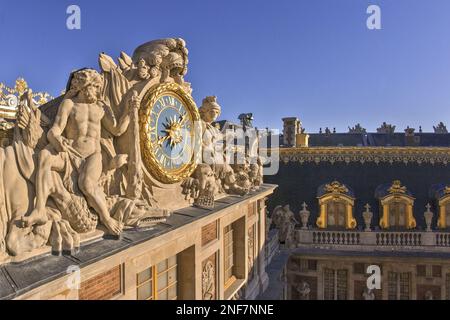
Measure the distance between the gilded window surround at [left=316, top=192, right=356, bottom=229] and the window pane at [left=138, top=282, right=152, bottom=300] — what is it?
18.9 meters

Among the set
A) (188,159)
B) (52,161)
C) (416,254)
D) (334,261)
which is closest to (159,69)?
(188,159)

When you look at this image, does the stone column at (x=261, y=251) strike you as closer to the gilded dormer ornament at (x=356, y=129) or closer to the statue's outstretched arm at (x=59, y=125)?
the statue's outstretched arm at (x=59, y=125)

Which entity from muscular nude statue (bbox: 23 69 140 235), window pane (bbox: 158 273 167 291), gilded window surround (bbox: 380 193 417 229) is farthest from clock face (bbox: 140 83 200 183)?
gilded window surround (bbox: 380 193 417 229)

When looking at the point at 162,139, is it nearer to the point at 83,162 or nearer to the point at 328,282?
the point at 83,162

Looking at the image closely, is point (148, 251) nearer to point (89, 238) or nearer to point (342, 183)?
point (89, 238)

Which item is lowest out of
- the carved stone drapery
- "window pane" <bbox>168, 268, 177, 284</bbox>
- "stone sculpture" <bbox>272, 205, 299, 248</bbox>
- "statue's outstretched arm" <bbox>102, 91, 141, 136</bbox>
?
"stone sculpture" <bbox>272, 205, 299, 248</bbox>

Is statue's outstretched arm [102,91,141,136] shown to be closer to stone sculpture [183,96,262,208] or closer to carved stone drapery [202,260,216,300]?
stone sculpture [183,96,262,208]

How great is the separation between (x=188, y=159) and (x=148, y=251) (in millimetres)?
3440

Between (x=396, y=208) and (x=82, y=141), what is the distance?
2329 centimetres

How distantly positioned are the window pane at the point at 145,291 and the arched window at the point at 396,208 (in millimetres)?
20496

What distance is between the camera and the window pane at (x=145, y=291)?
754 cm

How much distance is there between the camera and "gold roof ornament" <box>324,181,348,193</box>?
80.4ft

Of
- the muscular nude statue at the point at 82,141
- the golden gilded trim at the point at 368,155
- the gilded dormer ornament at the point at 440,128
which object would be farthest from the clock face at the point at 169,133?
the gilded dormer ornament at the point at 440,128

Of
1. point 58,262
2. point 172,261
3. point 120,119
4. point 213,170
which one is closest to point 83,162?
point 120,119
